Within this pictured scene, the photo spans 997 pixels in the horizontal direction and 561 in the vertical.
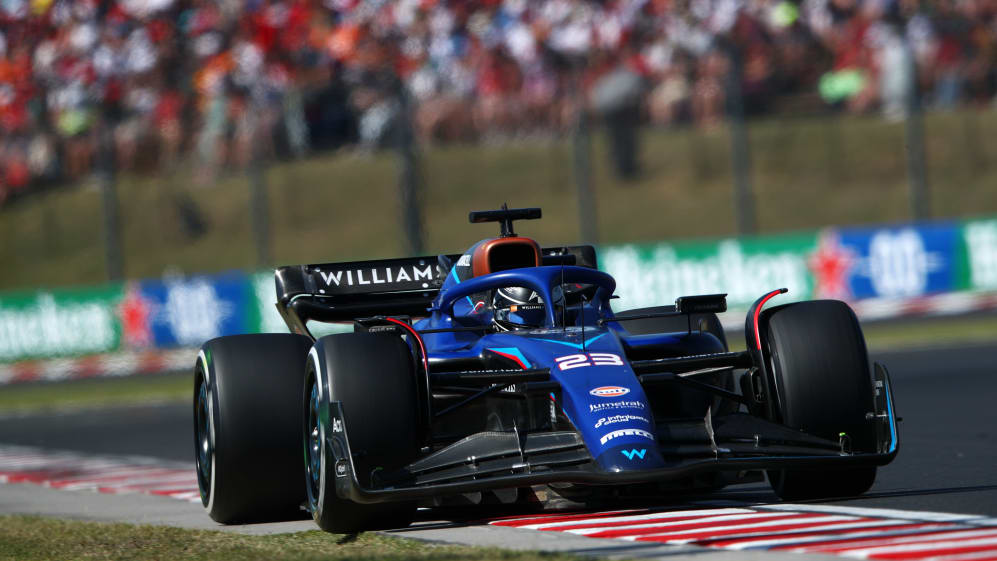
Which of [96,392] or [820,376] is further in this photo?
[96,392]

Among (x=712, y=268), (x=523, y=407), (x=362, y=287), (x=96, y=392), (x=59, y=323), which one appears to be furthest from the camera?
(x=59, y=323)

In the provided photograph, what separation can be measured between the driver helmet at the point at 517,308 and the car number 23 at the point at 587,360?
874 mm

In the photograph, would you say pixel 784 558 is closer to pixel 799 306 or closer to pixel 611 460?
pixel 611 460

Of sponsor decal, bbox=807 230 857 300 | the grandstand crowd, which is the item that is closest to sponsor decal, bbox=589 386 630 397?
sponsor decal, bbox=807 230 857 300

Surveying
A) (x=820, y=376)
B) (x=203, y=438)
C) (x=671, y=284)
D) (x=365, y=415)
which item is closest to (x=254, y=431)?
(x=203, y=438)

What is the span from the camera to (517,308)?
838cm

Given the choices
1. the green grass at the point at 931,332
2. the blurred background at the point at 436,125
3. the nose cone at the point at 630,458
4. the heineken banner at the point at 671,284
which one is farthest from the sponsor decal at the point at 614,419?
the blurred background at the point at 436,125

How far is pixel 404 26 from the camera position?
29297mm

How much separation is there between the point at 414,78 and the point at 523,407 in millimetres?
21954

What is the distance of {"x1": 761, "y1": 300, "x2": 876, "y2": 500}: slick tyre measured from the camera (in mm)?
7625

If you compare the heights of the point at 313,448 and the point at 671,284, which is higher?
the point at 313,448

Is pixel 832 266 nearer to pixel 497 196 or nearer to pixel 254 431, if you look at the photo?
pixel 497 196

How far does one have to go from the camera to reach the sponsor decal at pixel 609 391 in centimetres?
712

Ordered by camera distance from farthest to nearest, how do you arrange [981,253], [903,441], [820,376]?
[981,253], [903,441], [820,376]
